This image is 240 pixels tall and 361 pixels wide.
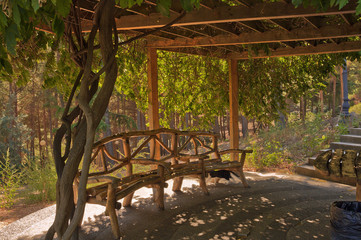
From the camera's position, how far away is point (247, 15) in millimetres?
4102

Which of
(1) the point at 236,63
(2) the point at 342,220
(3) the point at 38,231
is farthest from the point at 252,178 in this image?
(3) the point at 38,231

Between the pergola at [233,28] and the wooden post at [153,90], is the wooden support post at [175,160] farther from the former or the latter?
the pergola at [233,28]

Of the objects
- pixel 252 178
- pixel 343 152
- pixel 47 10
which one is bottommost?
pixel 252 178

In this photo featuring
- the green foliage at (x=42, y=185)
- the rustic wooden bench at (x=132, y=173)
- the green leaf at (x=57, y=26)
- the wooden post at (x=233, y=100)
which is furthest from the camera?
the wooden post at (x=233, y=100)

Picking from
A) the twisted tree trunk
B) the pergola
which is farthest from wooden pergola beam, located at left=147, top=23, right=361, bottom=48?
the twisted tree trunk

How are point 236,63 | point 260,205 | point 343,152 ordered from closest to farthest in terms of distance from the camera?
1. point 343,152
2. point 260,205
3. point 236,63

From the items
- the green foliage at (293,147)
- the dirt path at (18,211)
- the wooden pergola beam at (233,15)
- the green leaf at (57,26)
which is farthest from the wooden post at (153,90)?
the green foliage at (293,147)

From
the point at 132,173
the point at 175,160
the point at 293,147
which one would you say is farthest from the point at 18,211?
the point at 293,147

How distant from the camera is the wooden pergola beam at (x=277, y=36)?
5.19 m

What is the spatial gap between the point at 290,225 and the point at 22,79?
3.91 meters

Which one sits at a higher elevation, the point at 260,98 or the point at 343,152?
the point at 260,98

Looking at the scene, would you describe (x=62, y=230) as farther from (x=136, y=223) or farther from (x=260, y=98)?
(x=260, y=98)

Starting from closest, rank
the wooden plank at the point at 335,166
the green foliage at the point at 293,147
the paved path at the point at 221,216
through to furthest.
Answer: the paved path at the point at 221,216 → the wooden plank at the point at 335,166 → the green foliage at the point at 293,147

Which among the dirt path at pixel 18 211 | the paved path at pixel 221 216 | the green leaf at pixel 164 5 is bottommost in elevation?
the dirt path at pixel 18 211
